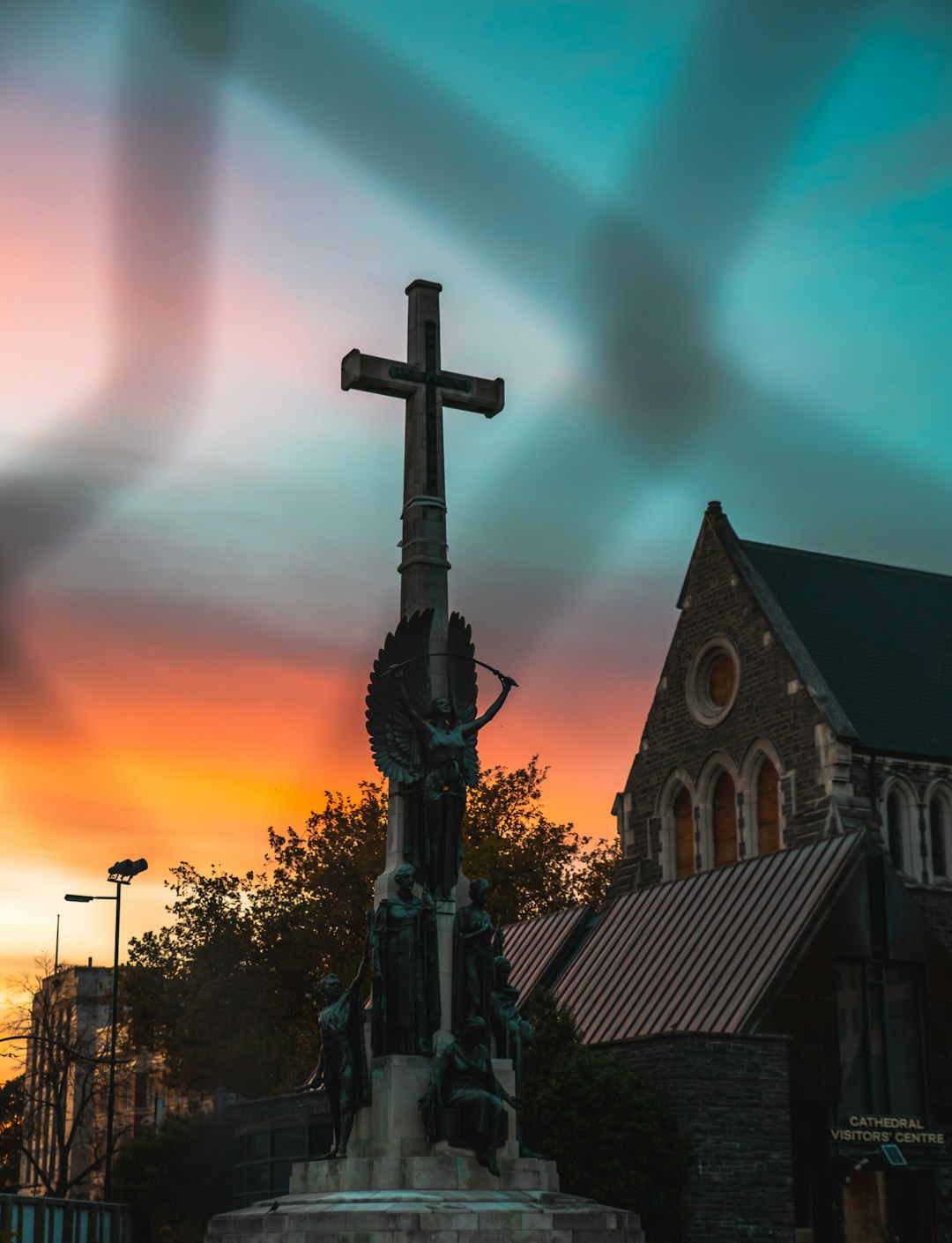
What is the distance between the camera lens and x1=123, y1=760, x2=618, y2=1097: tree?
5088 centimetres

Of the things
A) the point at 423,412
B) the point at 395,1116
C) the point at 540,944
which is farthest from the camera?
the point at 540,944

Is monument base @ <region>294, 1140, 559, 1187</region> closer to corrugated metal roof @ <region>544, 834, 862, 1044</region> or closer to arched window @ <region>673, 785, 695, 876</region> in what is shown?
corrugated metal roof @ <region>544, 834, 862, 1044</region>

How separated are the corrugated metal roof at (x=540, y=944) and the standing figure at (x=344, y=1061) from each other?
14.5 meters

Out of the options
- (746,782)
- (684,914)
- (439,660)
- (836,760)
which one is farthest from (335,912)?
(439,660)

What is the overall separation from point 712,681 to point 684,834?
155 inches

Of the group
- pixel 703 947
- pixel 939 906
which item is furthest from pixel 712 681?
pixel 703 947

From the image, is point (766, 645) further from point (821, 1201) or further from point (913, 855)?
point (821, 1201)

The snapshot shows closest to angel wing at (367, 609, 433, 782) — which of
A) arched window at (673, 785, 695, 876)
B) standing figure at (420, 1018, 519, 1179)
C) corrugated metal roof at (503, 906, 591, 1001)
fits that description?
standing figure at (420, 1018, 519, 1179)

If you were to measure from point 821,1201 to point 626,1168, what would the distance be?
15.5 ft

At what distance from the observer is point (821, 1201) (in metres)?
28.6

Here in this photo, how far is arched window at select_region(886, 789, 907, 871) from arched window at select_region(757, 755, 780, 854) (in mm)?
2497

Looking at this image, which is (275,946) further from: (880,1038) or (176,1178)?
(880,1038)

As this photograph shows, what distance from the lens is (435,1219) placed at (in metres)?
15.9

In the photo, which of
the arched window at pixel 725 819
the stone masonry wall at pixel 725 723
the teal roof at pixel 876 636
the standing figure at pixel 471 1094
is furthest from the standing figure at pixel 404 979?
the arched window at pixel 725 819
